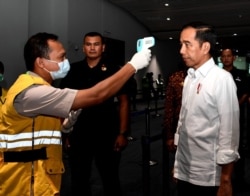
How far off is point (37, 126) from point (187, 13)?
1306cm

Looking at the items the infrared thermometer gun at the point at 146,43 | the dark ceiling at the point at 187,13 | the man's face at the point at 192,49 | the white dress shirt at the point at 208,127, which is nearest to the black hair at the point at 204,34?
the man's face at the point at 192,49

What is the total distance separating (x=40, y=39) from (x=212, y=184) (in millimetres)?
1247

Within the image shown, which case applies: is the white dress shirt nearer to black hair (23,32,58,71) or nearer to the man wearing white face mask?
the man wearing white face mask

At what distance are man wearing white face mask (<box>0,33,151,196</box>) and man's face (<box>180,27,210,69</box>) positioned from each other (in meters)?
0.33

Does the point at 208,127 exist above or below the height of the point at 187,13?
below

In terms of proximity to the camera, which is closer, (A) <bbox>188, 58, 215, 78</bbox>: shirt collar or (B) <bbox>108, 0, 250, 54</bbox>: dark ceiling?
(A) <bbox>188, 58, 215, 78</bbox>: shirt collar

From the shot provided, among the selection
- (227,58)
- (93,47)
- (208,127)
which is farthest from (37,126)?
(227,58)

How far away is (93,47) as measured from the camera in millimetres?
2898

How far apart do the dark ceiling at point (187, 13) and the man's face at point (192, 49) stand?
10.6m

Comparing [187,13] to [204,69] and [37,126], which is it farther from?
[37,126]

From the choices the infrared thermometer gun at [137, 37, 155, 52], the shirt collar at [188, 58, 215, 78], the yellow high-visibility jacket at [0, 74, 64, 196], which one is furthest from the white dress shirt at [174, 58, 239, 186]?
the yellow high-visibility jacket at [0, 74, 64, 196]

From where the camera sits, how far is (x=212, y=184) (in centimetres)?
190

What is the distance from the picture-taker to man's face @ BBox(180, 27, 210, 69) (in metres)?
2.00

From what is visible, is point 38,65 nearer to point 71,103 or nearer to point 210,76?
point 71,103
